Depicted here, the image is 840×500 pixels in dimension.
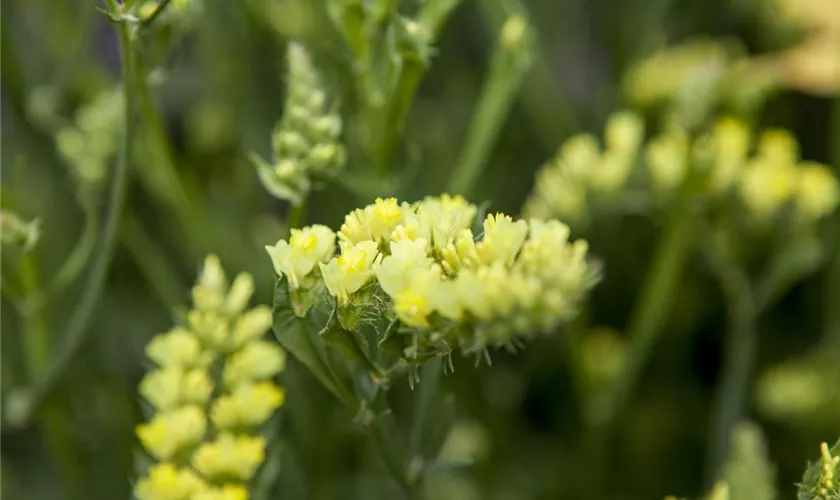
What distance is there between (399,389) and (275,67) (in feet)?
0.88

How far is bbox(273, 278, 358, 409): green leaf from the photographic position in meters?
0.35

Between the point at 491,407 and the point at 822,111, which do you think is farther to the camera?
the point at 822,111

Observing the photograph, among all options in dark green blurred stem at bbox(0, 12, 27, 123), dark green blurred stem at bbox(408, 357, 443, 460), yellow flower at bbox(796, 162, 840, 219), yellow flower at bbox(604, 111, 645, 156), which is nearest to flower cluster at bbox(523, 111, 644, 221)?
yellow flower at bbox(604, 111, 645, 156)

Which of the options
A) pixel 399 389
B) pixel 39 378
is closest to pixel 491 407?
pixel 399 389

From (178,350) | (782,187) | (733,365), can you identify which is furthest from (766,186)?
(178,350)

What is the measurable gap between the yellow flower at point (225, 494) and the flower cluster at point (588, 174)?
0.93 ft

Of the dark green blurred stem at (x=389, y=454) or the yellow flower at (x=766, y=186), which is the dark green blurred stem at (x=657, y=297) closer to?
the yellow flower at (x=766, y=186)

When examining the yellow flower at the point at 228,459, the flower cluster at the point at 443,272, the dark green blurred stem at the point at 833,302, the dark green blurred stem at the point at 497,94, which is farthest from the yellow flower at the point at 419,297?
the dark green blurred stem at the point at 833,302

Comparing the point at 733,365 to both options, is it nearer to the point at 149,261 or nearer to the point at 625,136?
the point at 625,136

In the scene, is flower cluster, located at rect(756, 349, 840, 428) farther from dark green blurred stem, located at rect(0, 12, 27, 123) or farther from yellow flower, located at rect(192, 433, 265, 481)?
dark green blurred stem, located at rect(0, 12, 27, 123)

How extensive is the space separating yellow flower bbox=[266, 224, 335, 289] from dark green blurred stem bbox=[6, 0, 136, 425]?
127 millimetres

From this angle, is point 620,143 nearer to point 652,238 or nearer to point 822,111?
point 652,238

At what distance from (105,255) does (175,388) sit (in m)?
0.12

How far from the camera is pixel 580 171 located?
59 cm
